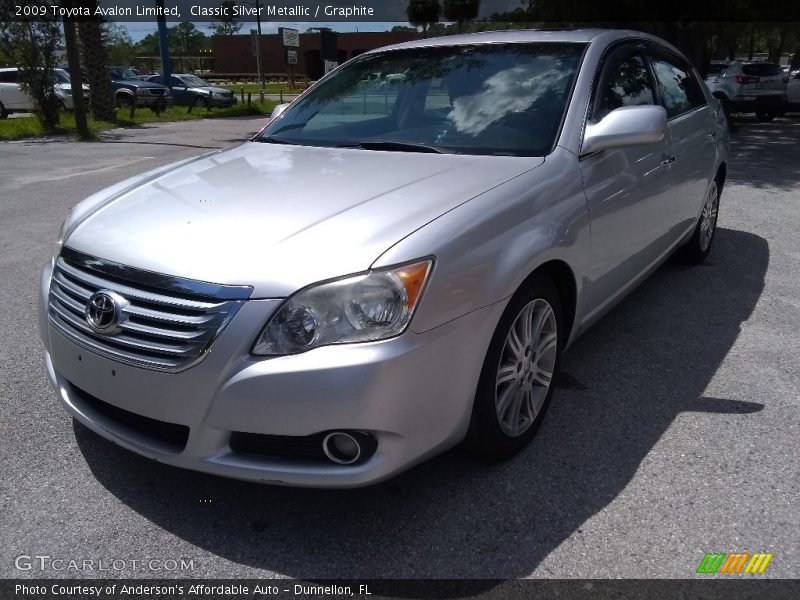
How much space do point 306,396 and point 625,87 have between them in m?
2.56

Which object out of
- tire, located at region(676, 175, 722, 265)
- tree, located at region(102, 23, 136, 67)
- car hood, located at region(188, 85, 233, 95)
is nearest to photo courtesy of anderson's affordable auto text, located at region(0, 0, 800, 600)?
tire, located at region(676, 175, 722, 265)

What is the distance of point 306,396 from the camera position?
2.08 meters

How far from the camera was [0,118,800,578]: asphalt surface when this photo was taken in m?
2.26

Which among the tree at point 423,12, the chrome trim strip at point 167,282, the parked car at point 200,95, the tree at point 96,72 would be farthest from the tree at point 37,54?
the tree at point 423,12

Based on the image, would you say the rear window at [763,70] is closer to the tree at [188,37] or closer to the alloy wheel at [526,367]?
the alloy wheel at [526,367]

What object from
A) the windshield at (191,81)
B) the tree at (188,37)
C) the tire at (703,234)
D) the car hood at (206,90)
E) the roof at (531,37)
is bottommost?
the tire at (703,234)

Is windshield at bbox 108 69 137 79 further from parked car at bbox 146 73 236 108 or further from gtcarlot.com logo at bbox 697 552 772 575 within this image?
gtcarlot.com logo at bbox 697 552 772 575

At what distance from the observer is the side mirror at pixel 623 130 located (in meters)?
2.98

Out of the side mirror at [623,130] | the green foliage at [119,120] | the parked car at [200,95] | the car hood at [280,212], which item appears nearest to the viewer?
the car hood at [280,212]

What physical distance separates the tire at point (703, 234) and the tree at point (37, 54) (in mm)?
15640

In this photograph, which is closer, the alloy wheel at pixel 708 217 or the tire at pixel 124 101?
the alloy wheel at pixel 708 217

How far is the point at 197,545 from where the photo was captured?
2307mm

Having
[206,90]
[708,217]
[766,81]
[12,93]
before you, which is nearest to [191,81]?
[206,90]

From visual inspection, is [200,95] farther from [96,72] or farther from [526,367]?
[526,367]
